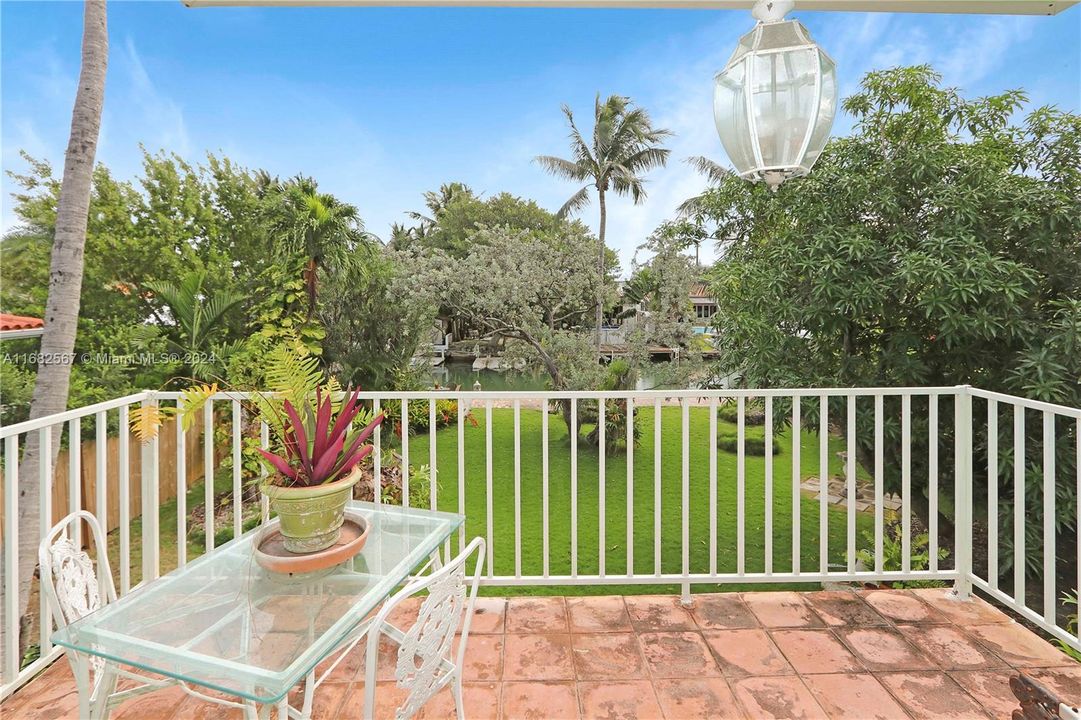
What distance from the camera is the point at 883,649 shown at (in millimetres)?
2053

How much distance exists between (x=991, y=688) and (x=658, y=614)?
1.15 m

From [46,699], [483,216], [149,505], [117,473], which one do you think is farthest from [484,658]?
[483,216]

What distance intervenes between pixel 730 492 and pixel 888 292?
11.0 feet

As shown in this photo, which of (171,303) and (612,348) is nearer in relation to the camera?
(171,303)

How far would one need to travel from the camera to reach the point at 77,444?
6.55 ft

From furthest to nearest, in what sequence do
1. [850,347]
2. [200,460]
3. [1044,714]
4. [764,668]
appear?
[200,460]
[850,347]
[764,668]
[1044,714]

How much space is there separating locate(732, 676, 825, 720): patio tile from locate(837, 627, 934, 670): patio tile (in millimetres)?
342

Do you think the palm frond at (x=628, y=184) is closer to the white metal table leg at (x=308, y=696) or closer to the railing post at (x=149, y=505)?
the railing post at (x=149, y=505)

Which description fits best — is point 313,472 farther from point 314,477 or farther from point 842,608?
point 842,608

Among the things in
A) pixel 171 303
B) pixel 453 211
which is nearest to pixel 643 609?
pixel 171 303

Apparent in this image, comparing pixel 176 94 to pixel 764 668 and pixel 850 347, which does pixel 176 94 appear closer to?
pixel 850 347

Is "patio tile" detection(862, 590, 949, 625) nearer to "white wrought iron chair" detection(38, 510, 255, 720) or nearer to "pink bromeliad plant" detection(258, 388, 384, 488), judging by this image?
"pink bromeliad plant" detection(258, 388, 384, 488)

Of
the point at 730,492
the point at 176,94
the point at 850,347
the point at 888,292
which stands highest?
the point at 176,94

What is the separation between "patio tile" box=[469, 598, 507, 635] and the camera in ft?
7.16
